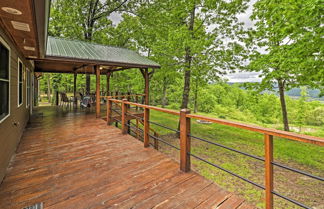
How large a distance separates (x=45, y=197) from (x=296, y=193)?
605 centimetres

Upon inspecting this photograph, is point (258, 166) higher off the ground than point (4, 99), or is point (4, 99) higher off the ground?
point (4, 99)

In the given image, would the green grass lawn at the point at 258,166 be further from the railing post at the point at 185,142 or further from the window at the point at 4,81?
the window at the point at 4,81

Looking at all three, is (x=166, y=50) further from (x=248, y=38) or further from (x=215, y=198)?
(x=215, y=198)

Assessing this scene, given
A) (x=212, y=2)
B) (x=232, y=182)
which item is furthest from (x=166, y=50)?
(x=232, y=182)

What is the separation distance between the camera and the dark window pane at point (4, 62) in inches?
101

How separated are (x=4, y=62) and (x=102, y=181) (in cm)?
261

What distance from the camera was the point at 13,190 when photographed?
215cm

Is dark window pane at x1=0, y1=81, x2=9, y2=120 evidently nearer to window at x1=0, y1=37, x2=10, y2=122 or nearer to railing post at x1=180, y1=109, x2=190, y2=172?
window at x1=0, y1=37, x2=10, y2=122

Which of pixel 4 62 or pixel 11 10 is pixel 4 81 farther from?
pixel 11 10

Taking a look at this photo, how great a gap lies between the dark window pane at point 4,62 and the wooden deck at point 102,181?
157 centimetres

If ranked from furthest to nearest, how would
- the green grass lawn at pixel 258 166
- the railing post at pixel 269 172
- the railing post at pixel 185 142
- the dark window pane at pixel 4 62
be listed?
the green grass lawn at pixel 258 166, the railing post at pixel 185 142, the dark window pane at pixel 4 62, the railing post at pixel 269 172

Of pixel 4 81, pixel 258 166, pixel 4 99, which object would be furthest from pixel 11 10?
pixel 258 166

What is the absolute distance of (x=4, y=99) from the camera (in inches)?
110

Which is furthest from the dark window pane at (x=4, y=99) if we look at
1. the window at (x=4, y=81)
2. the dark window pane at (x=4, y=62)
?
the dark window pane at (x=4, y=62)
